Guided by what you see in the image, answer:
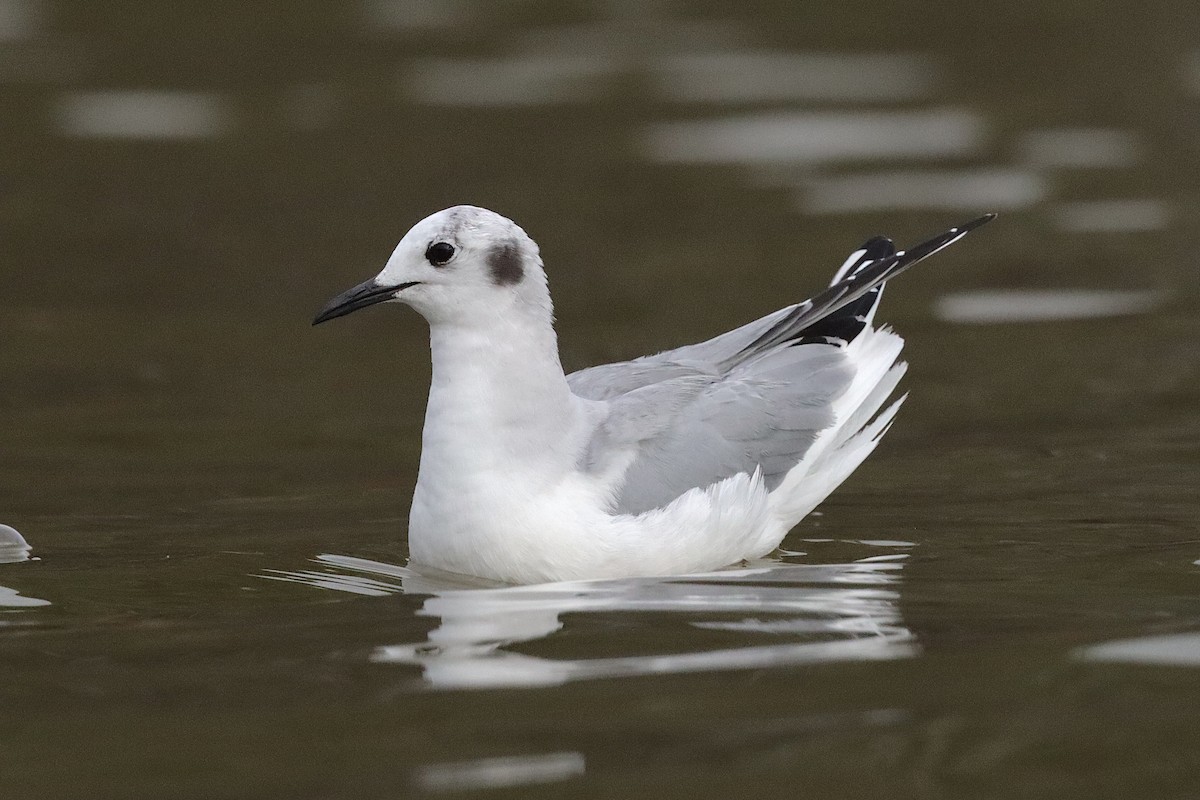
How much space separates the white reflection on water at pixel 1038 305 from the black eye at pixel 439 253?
5.16m

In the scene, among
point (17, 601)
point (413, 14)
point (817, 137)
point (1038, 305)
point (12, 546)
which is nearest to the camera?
point (17, 601)

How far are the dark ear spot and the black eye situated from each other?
0.47 ft

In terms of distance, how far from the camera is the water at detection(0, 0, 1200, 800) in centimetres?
565

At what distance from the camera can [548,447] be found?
766 cm

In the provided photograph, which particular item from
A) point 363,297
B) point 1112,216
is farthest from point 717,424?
point 1112,216

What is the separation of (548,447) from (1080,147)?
10.2m

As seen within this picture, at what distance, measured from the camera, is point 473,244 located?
25.2ft

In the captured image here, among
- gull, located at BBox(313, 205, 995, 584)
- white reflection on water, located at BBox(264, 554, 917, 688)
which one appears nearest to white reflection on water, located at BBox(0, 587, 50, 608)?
white reflection on water, located at BBox(264, 554, 917, 688)

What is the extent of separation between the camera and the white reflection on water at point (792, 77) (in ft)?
62.0

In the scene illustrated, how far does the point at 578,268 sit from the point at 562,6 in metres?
10.2

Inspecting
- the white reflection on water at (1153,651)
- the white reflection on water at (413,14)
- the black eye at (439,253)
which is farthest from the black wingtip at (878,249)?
the white reflection on water at (413,14)

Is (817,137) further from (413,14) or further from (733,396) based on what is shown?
(733,396)

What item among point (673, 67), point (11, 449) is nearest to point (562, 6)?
point (673, 67)

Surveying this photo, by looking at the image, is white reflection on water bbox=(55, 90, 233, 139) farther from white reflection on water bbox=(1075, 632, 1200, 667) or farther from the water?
white reflection on water bbox=(1075, 632, 1200, 667)
